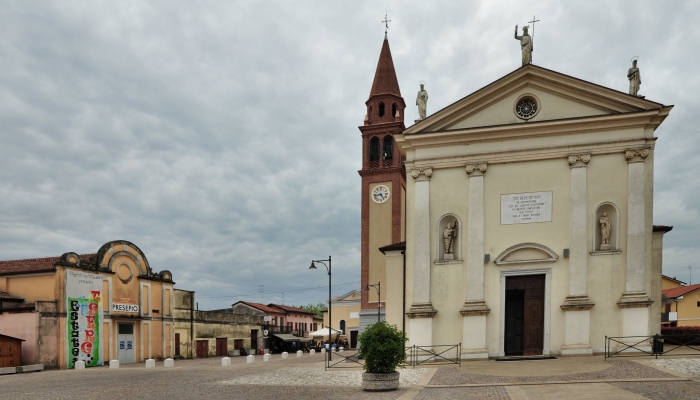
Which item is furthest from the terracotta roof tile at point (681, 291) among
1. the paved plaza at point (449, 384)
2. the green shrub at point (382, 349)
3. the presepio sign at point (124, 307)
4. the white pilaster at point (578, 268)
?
the presepio sign at point (124, 307)

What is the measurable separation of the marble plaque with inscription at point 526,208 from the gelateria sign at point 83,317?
23690mm

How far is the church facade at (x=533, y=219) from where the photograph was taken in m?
19.7

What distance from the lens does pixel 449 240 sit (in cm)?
2173

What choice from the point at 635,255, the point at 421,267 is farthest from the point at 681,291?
the point at 421,267

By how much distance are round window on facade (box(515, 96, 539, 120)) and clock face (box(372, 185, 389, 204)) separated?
714 inches

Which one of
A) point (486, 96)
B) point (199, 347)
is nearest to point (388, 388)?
point (486, 96)

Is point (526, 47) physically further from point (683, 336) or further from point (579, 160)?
point (683, 336)

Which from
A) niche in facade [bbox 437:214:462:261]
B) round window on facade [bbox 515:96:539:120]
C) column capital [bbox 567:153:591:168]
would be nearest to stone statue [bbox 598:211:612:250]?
column capital [bbox 567:153:591:168]

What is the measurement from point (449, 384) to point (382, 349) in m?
2.16

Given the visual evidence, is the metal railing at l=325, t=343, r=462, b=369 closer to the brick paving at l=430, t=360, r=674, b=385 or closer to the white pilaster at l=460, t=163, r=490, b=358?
the white pilaster at l=460, t=163, r=490, b=358

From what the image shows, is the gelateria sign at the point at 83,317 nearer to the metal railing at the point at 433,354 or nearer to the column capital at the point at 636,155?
the metal railing at the point at 433,354

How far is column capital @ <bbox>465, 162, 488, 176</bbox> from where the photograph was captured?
2161 centimetres

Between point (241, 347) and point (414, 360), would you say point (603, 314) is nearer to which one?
point (414, 360)

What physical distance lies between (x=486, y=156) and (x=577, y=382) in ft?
35.8
